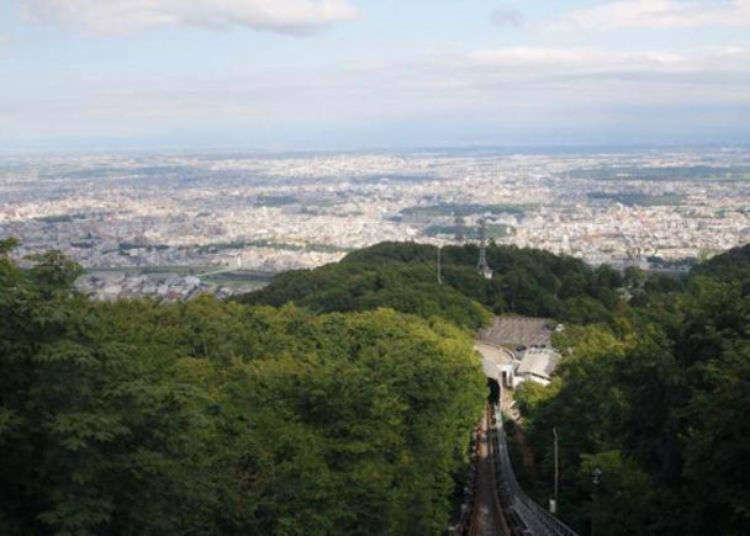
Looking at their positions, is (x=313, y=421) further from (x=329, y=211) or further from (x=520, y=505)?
(x=329, y=211)

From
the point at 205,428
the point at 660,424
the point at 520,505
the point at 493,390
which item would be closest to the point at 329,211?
the point at 493,390

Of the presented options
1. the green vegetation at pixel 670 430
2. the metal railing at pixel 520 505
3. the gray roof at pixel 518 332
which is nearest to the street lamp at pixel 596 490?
the green vegetation at pixel 670 430

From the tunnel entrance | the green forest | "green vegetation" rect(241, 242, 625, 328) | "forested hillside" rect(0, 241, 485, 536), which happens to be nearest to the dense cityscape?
"green vegetation" rect(241, 242, 625, 328)

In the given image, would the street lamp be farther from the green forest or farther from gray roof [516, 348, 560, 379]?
gray roof [516, 348, 560, 379]

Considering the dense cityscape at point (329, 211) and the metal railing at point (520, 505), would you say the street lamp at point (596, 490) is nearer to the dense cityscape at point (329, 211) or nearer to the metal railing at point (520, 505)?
Answer: the metal railing at point (520, 505)

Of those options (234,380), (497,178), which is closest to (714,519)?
(234,380)

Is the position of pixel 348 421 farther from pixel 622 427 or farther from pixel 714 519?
pixel 714 519

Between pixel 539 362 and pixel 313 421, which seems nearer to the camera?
pixel 313 421
